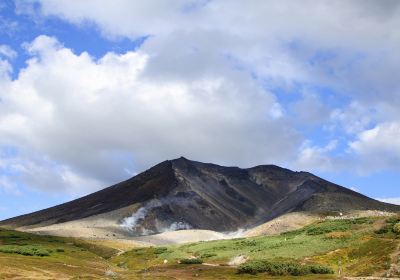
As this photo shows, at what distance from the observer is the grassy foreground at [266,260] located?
233ft

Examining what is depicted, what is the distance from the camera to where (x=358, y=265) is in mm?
73250

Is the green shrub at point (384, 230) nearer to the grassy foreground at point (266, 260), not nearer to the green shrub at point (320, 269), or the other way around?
A: the grassy foreground at point (266, 260)

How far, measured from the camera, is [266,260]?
81.4 metres

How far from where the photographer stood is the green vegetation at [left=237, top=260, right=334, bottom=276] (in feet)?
234

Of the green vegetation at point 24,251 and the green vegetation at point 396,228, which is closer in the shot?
the green vegetation at point 396,228

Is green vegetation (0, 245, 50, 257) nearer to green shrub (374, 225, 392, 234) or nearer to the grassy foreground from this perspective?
the grassy foreground

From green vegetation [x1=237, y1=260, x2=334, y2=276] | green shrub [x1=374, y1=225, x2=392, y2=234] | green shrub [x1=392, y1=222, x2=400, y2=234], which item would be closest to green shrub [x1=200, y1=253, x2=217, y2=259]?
green vegetation [x1=237, y1=260, x2=334, y2=276]

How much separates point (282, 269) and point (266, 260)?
9593mm

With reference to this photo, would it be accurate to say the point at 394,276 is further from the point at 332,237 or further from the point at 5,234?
the point at 5,234

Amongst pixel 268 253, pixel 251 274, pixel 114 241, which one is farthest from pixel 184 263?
pixel 114 241

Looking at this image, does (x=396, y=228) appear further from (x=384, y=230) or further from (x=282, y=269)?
(x=282, y=269)

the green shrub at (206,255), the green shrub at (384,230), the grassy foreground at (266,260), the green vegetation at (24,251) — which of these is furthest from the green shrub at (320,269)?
the green vegetation at (24,251)

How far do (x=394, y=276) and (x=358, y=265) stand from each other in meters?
10.6

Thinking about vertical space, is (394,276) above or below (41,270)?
below
